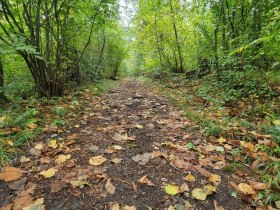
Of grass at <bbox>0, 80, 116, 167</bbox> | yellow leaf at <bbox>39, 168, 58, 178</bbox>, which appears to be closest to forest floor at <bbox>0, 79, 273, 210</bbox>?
yellow leaf at <bbox>39, 168, 58, 178</bbox>

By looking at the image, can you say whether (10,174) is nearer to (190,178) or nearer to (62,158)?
(62,158)

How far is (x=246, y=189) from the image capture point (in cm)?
163

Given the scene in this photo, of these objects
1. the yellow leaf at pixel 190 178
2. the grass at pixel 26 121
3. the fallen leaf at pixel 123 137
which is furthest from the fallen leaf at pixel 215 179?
the grass at pixel 26 121

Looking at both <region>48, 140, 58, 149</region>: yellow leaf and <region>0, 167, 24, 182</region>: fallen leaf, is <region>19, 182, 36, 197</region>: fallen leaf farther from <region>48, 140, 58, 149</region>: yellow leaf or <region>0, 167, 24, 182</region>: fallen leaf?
<region>48, 140, 58, 149</region>: yellow leaf

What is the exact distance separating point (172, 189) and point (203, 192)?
10.9 inches

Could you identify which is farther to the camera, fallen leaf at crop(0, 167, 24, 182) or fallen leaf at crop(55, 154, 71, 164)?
fallen leaf at crop(55, 154, 71, 164)

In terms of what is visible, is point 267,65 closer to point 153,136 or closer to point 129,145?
point 153,136

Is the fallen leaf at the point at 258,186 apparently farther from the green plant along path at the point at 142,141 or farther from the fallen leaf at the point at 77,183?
the fallen leaf at the point at 77,183

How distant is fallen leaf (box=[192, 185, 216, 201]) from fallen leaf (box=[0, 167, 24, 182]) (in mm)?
1681

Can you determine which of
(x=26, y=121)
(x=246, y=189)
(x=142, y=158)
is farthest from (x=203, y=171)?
(x=26, y=121)

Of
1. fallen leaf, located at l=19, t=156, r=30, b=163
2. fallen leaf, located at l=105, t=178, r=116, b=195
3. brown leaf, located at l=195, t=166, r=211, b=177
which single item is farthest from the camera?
fallen leaf, located at l=19, t=156, r=30, b=163

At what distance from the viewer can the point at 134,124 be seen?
10.4 ft

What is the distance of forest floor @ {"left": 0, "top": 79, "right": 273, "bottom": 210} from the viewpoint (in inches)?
60.0

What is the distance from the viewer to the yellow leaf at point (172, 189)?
161cm
